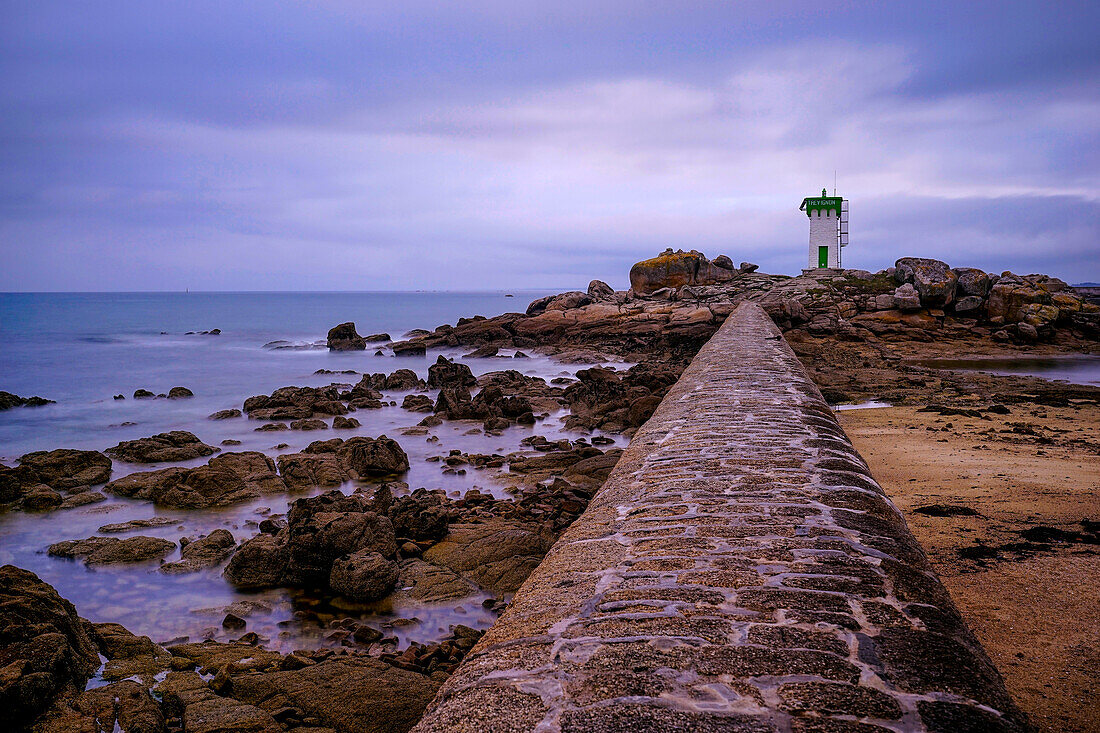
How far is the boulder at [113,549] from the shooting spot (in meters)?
7.11

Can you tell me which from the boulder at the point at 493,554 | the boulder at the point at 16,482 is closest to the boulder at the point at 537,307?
the boulder at the point at 16,482

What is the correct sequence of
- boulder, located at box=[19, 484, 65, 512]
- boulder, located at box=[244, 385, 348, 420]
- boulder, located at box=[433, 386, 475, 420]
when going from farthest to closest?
boulder, located at box=[244, 385, 348, 420] → boulder, located at box=[433, 386, 475, 420] → boulder, located at box=[19, 484, 65, 512]

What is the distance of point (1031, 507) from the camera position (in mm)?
6293

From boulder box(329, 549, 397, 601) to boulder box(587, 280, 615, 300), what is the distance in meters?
33.7

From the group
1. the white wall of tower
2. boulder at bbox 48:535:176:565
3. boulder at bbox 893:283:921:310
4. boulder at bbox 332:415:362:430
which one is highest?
the white wall of tower

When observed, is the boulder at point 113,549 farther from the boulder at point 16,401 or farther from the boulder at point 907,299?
the boulder at point 907,299

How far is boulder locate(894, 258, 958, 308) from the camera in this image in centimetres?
2834

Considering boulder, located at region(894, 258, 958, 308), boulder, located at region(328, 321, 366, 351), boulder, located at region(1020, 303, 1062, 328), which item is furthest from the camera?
boulder, located at region(328, 321, 366, 351)

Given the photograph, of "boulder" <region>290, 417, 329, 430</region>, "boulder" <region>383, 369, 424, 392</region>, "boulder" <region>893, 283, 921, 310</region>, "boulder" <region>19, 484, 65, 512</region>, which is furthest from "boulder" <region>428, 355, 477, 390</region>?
"boulder" <region>893, 283, 921, 310</region>


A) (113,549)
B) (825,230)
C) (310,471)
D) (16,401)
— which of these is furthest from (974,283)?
(16,401)

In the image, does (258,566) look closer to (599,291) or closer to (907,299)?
(907,299)

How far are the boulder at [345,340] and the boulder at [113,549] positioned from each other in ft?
103

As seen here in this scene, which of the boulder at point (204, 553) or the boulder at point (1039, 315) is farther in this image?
the boulder at point (1039, 315)

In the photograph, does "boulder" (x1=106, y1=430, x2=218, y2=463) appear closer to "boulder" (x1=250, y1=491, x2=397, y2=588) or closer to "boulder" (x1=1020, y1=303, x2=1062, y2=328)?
"boulder" (x1=250, y1=491, x2=397, y2=588)
